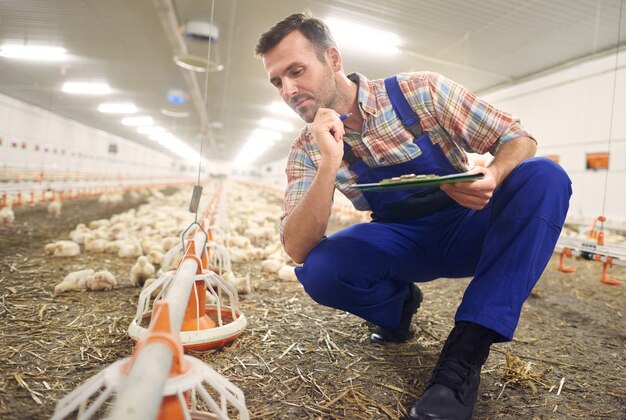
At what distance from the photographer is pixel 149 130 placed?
17.2 meters

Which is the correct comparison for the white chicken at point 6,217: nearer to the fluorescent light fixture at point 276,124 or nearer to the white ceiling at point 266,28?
the white ceiling at point 266,28

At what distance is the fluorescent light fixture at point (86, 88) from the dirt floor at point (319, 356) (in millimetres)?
8459

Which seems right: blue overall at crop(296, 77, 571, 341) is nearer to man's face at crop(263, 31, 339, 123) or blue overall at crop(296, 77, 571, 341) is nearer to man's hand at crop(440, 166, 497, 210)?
man's hand at crop(440, 166, 497, 210)

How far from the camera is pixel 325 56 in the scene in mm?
1329

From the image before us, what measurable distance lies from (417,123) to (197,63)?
195 inches

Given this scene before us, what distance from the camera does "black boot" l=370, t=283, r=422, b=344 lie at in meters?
1.40

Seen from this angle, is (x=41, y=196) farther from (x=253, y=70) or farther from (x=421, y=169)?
Answer: (x=421, y=169)

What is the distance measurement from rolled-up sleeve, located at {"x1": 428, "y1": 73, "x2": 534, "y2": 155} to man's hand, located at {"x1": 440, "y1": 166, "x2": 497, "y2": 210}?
300 mm

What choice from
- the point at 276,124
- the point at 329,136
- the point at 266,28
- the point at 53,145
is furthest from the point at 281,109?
the point at 329,136

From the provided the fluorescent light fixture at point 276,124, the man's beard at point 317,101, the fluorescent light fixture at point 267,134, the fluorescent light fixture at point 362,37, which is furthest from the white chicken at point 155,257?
the fluorescent light fixture at point 267,134

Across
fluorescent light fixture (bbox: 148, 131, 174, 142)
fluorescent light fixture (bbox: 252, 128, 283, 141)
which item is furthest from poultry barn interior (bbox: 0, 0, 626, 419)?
fluorescent light fixture (bbox: 148, 131, 174, 142)

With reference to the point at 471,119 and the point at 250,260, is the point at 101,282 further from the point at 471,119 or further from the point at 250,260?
the point at 471,119

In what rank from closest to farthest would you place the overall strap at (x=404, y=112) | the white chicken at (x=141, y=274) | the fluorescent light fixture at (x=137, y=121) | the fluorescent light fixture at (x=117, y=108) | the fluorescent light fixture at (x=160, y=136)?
the overall strap at (x=404, y=112) < the white chicken at (x=141, y=274) < the fluorescent light fixture at (x=117, y=108) < the fluorescent light fixture at (x=137, y=121) < the fluorescent light fixture at (x=160, y=136)

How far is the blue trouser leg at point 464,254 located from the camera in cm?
94
